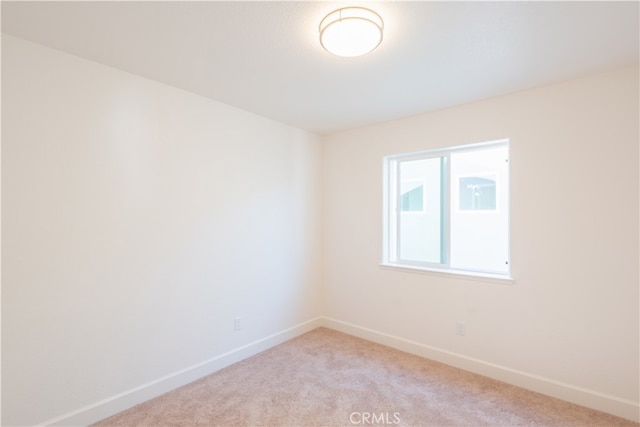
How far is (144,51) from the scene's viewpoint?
6.28 feet

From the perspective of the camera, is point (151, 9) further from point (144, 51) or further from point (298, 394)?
point (298, 394)

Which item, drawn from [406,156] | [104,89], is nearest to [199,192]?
[104,89]

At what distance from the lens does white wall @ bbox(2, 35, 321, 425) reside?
1.77 meters

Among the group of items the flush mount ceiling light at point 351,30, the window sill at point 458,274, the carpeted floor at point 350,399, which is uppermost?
the flush mount ceiling light at point 351,30

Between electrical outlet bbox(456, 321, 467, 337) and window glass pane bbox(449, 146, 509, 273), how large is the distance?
52cm

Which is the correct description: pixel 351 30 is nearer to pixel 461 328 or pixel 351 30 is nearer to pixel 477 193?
pixel 477 193

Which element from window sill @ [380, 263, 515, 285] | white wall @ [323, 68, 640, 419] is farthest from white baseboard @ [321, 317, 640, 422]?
window sill @ [380, 263, 515, 285]

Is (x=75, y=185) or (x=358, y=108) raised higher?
(x=358, y=108)

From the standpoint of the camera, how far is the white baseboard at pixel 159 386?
6.35ft

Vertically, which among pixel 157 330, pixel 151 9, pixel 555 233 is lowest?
pixel 157 330

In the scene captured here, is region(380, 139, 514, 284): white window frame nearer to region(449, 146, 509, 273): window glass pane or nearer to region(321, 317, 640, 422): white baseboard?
region(449, 146, 509, 273): window glass pane

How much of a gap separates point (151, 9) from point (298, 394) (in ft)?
8.74

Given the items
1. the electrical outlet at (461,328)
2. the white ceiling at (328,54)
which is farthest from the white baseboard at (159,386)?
the white ceiling at (328,54)

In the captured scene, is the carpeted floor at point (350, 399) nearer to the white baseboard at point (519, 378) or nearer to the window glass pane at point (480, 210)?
the white baseboard at point (519, 378)
